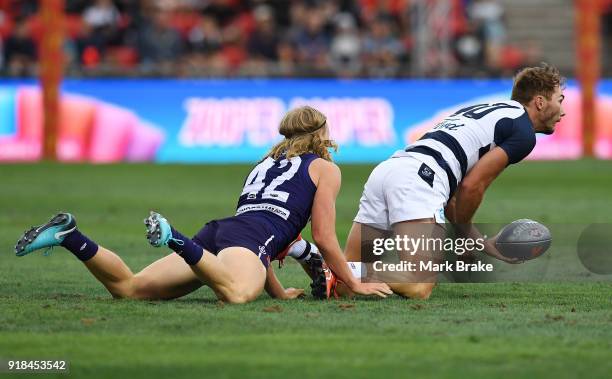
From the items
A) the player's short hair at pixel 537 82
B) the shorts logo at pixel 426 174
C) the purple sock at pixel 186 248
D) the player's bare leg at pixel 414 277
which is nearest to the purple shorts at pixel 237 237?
the purple sock at pixel 186 248

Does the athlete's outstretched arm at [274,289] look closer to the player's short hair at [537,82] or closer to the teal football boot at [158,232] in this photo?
the teal football boot at [158,232]

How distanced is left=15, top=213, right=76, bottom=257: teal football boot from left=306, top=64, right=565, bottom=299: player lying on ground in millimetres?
1873

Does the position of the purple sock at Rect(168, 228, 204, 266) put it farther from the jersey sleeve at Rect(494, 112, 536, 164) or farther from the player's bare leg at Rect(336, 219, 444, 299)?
the jersey sleeve at Rect(494, 112, 536, 164)

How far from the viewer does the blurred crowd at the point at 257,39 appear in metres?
26.1

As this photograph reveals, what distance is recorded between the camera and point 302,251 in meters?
8.73

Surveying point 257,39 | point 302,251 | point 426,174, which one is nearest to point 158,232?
point 302,251

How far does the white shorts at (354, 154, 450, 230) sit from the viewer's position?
8711mm

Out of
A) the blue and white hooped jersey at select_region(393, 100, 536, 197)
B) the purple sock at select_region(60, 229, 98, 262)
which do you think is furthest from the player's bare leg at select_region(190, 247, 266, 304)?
the blue and white hooped jersey at select_region(393, 100, 536, 197)

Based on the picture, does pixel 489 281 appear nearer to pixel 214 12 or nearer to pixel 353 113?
pixel 353 113

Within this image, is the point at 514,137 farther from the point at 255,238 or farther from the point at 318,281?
the point at 255,238

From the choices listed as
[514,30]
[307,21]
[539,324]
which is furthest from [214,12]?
[539,324]

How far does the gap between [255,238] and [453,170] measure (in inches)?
61.0

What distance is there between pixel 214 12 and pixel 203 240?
21200mm

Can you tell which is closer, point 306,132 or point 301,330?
point 301,330
